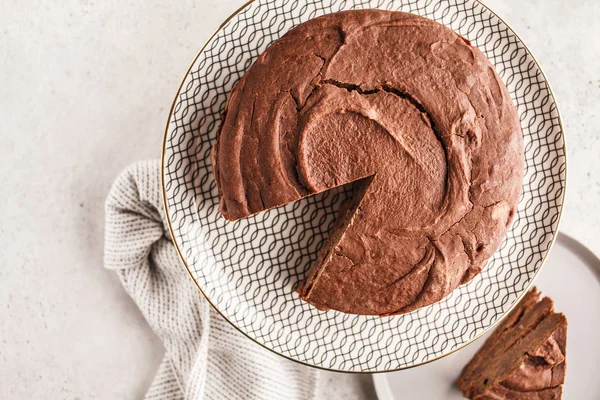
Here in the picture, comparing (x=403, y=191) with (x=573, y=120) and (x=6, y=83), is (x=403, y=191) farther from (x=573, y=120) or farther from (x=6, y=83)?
(x=6, y=83)

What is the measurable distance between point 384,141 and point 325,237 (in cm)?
66

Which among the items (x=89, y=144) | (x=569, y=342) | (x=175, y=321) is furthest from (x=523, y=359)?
(x=89, y=144)

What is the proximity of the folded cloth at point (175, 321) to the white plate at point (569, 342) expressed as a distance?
555mm

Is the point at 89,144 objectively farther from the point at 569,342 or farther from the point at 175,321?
the point at 569,342

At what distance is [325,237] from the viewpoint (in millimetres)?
2688

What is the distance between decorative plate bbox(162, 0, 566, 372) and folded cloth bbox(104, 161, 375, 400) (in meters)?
0.33

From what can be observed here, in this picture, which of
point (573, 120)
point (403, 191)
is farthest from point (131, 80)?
point (573, 120)

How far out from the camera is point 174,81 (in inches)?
119

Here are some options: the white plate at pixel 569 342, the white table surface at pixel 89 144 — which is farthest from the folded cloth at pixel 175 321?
the white plate at pixel 569 342

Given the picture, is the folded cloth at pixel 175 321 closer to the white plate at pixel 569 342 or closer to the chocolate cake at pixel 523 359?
the white plate at pixel 569 342

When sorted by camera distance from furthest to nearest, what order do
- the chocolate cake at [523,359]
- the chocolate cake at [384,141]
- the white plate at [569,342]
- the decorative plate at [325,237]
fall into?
the white plate at [569,342] < the chocolate cake at [523,359] < the decorative plate at [325,237] < the chocolate cake at [384,141]

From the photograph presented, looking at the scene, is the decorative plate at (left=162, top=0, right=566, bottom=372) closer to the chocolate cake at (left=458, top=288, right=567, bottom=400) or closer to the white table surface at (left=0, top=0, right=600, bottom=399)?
the chocolate cake at (left=458, top=288, right=567, bottom=400)

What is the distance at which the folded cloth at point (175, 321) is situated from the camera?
284 cm

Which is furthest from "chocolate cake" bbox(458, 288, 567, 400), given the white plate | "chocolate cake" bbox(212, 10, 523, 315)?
"chocolate cake" bbox(212, 10, 523, 315)
